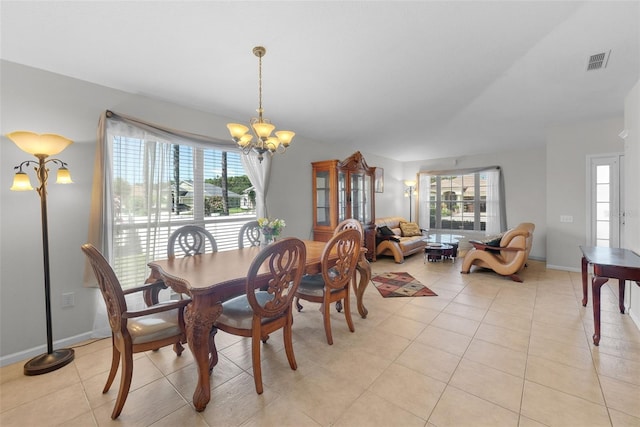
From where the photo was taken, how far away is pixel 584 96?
350 centimetres

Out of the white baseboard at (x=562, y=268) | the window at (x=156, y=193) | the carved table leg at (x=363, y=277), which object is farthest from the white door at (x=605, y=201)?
the window at (x=156, y=193)

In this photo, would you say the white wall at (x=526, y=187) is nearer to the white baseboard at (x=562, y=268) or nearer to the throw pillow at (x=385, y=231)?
the white baseboard at (x=562, y=268)

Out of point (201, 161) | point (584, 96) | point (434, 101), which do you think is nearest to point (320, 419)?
point (201, 161)

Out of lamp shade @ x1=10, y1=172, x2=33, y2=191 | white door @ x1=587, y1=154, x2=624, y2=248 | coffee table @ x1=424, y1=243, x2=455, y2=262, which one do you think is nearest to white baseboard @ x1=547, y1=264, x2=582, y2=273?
white door @ x1=587, y1=154, x2=624, y2=248

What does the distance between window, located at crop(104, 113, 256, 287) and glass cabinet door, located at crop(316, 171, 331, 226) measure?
1557mm

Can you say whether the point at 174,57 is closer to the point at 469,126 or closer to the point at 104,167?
the point at 104,167

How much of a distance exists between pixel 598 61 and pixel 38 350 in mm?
5970

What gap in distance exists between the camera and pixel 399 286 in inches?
160

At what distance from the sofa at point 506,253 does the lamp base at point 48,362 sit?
525 cm

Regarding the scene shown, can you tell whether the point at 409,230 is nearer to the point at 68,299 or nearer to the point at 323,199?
the point at 323,199

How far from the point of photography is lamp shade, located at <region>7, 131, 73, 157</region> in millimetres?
1975

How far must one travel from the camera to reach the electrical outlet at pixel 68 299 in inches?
98.3

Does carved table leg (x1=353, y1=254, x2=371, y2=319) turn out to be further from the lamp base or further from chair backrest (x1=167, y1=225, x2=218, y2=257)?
the lamp base

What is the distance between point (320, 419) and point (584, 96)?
478 cm
